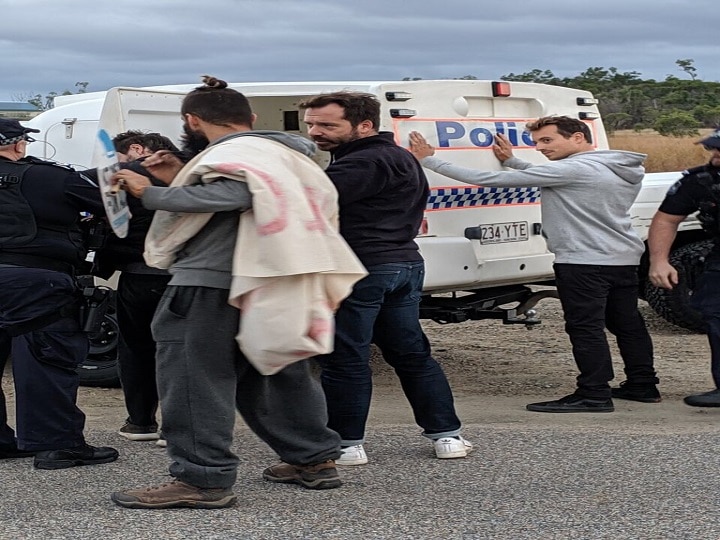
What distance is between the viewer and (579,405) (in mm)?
6918

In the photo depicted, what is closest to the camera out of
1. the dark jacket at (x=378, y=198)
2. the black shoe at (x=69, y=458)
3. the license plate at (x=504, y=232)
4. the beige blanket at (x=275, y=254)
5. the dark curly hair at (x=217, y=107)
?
the beige blanket at (x=275, y=254)

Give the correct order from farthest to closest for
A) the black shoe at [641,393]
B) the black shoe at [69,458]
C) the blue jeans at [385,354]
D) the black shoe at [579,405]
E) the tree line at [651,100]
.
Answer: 1. the tree line at [651,100]
2. the black shoe at [641,393]
3. the black shoe at [579,405]
4. the black shoe at [69,458]
5. the blue jeans at [385,354]

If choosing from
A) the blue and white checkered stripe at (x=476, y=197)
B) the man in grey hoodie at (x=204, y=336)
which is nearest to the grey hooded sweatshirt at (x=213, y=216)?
the man in grey hoodie at (x=204, y=336)

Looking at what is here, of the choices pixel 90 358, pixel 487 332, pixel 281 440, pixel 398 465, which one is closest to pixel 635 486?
pixel 398 465

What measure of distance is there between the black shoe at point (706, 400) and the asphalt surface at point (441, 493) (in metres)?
0.67

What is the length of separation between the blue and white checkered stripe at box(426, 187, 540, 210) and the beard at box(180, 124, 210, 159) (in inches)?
89.9

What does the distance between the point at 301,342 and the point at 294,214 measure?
460 millimetres

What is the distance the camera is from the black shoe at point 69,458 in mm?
5406

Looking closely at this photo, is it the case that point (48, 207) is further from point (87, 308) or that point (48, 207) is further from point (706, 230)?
point (706, 230)

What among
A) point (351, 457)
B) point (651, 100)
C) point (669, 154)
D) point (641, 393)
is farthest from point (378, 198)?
point (651, 100)

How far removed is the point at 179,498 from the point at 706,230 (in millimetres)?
3668

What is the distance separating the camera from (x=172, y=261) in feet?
15.4

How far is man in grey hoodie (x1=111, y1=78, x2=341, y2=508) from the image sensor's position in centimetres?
456

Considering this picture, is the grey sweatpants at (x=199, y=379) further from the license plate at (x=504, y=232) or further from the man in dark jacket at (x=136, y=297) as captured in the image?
the license plate at (x=504, y=232)
